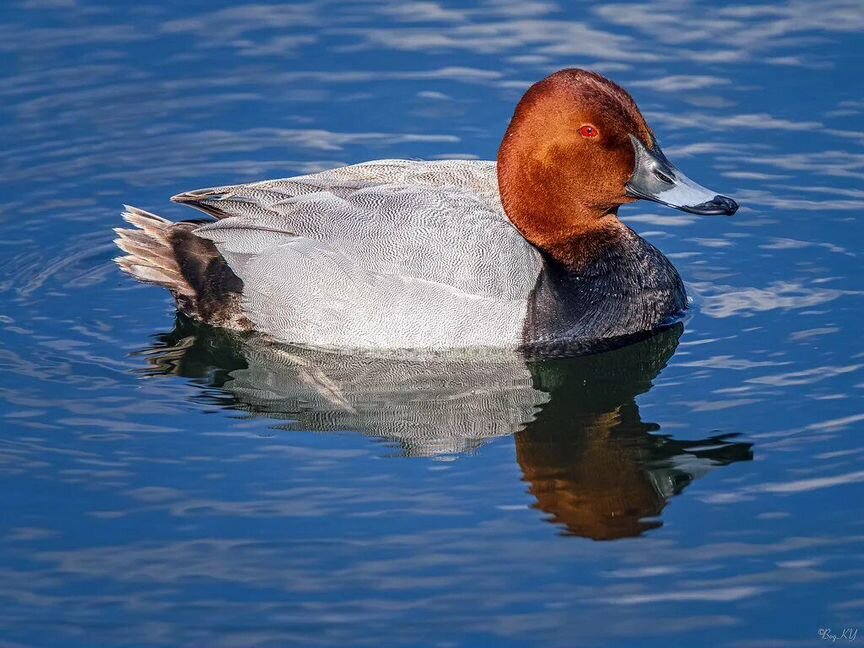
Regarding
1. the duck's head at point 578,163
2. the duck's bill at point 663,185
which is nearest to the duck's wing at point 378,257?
the duck's head at point 578,163

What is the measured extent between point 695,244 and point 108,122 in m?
4.60

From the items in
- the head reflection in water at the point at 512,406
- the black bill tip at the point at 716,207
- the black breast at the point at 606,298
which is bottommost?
the head reflection in water at the point at 512,406

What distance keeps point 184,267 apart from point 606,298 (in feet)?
8.28

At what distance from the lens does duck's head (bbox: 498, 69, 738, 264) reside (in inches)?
328

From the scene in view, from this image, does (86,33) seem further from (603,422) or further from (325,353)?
(603,422)

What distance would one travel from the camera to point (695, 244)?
32.3 ft

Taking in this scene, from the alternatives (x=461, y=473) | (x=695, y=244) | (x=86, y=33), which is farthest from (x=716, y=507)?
(x=86, y=33)

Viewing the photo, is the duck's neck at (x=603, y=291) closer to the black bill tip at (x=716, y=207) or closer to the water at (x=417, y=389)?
the water at (x=417, y=389)

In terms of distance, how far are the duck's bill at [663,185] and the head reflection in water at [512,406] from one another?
798mm

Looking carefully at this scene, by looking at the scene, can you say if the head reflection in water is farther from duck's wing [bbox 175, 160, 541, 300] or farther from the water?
duck's wing [bbox 175, 160, 541, 300]

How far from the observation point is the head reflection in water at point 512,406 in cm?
705

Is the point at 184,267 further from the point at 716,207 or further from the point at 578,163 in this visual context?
the point at 716,207

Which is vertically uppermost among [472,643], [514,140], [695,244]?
[514,140]

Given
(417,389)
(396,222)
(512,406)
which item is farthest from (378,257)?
(512,406)
